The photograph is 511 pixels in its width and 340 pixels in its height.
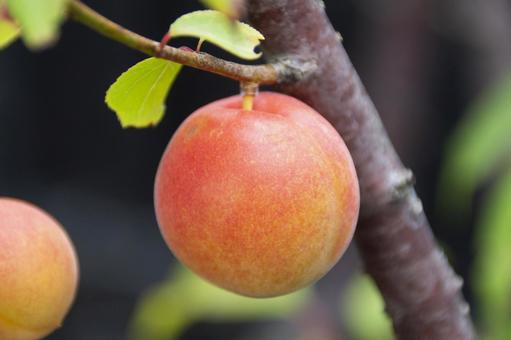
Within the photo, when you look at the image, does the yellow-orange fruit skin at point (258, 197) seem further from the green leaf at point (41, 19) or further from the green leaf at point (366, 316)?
the green leaf at point (366, 316)

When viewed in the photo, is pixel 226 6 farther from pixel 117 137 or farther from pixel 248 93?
pixel 117 137

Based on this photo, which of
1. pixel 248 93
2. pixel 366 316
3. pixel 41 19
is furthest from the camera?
pixel 366 316

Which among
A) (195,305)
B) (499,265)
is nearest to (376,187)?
(499,265)

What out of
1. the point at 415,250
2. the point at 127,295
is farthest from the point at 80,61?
the point at 415,250

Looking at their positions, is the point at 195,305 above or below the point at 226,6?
below

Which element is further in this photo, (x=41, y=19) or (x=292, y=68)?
(x=292, y=68)

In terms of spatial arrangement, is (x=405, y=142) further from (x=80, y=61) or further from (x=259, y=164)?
(x=259, y=164)

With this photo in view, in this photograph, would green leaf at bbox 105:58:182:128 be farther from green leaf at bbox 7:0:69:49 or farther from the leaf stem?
green leaf at bbox 7:0:69:49
